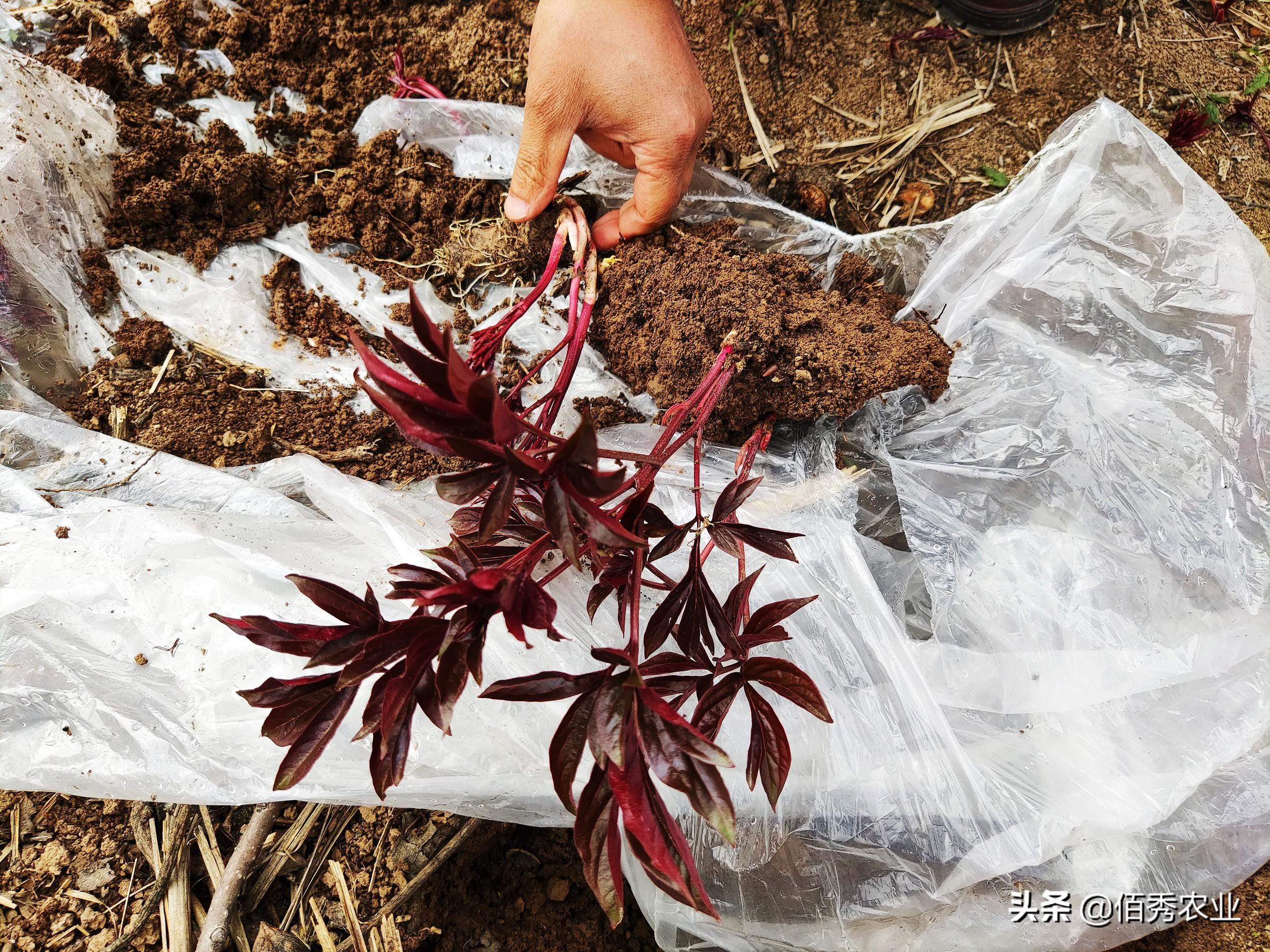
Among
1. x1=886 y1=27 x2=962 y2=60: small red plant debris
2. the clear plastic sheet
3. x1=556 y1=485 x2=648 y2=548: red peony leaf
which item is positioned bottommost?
the clear plastic sheet

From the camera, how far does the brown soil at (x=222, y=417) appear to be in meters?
1.42

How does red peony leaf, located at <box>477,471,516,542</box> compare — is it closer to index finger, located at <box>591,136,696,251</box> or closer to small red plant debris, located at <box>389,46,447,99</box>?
index finger, located at <box>591,136,696,251</box>

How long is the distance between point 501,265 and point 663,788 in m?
0.97

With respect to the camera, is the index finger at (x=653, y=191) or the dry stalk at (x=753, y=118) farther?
the dry stalk at (x=753, y=118)

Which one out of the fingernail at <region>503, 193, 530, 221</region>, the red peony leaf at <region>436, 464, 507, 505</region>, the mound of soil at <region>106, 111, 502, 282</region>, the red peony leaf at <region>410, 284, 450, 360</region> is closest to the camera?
the red peony leaf at <region>410, 284, 450, 360</region>

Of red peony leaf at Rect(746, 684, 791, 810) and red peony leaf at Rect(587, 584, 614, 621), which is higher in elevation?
red peony leaf at Rect(587, 584, 614, 621)

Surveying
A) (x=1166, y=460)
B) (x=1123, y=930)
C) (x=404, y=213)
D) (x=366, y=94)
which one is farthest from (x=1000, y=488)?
(x=366, y=94)

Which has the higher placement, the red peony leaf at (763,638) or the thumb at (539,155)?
the thumb at (539,155)

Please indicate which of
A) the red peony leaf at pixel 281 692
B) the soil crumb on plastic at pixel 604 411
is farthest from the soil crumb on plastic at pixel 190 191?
the red peony leaf at pixel 281 692

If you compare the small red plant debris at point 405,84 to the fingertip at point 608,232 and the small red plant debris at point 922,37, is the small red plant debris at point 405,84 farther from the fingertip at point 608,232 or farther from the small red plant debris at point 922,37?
the small red plant debris at point 922,37

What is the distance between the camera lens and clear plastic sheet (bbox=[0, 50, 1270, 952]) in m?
1.19

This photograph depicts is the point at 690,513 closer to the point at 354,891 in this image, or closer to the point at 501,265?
the point at 501,265

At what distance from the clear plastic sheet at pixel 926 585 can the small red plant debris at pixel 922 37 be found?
22.2 inches

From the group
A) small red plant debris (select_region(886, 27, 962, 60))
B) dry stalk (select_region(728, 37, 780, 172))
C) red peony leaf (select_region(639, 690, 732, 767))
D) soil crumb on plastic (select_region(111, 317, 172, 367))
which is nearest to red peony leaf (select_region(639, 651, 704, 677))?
red peony leaf (select_region(639, 690, 732, 767))
